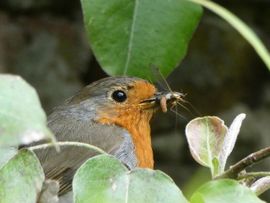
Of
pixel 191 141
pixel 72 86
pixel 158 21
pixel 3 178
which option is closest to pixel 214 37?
pixel 72 86

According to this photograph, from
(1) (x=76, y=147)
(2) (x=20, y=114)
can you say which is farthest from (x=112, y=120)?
(2) (x=20, y=114)

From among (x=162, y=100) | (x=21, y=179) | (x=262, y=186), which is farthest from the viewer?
(x=162, y=100)

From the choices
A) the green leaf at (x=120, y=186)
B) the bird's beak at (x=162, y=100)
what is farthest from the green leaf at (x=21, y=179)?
the bird's beak at (x=162, y=100)

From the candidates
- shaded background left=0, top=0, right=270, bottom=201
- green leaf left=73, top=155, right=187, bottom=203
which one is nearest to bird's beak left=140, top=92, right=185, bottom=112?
shaded background left=0, top=0, right=270, bottom=201

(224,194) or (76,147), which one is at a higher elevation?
(224,194)

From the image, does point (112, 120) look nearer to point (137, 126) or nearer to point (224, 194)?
point (137, 126)

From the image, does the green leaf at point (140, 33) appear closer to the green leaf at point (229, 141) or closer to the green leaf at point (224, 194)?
the green leaf at point (229, 141)

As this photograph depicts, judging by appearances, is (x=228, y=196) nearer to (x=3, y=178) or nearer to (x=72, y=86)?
Result: (x=3, y=178)
